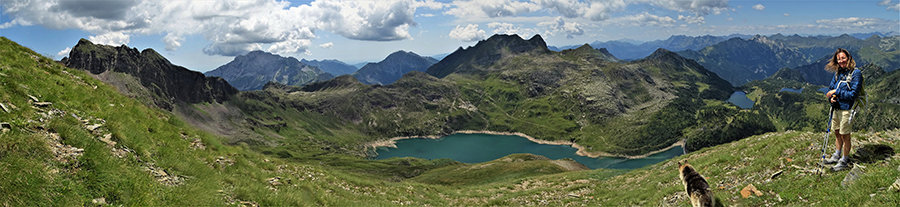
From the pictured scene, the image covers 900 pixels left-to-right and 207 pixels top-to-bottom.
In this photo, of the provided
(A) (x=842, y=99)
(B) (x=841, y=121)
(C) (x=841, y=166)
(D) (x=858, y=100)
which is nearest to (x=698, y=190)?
(C) (x=841, y=166)

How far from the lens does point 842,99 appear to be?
41.5ft

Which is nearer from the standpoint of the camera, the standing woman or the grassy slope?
the grassy slope

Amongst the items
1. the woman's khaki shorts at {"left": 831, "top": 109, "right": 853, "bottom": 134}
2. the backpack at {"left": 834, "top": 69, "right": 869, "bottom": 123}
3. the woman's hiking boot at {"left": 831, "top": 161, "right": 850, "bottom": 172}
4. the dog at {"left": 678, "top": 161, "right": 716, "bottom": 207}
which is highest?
the backpack at {"left": 834, "top": 69, "right": 869, "bottom": 123}

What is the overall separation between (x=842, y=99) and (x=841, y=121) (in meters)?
0.79

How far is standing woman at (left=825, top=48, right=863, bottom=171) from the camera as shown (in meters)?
12.4

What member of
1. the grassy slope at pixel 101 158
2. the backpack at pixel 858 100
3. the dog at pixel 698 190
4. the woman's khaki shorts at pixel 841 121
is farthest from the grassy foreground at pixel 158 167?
the dog at pixel 698 190

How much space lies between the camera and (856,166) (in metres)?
11.7

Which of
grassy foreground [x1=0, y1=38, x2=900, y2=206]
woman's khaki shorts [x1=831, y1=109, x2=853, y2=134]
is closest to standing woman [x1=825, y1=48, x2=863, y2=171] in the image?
woman's khaki shorts [x1=831, y1=109, x2=853, y2=134]

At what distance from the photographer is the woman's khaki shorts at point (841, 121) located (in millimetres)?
12352

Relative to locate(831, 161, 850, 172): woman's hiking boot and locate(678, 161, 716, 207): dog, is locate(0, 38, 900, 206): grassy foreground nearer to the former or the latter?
locate(831, 161, 850, 172): woman's hiking boot

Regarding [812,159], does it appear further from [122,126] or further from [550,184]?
[122,126]

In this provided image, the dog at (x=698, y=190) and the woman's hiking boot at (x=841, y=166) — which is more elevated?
the woman's hiking boot at (x=841, y=166)

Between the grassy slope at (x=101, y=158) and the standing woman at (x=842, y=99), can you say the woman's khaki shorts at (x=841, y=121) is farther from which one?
the grassy slope at (x=101, y=158)

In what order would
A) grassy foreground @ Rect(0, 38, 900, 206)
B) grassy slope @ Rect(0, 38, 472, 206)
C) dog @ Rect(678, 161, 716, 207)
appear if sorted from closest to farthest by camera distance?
grassy slope @ Rect(0, 38, 472, 206), grassy foreground @ Rect(0, 38, 900, 206), dog @ Rect(678, 161, 716, 207)
